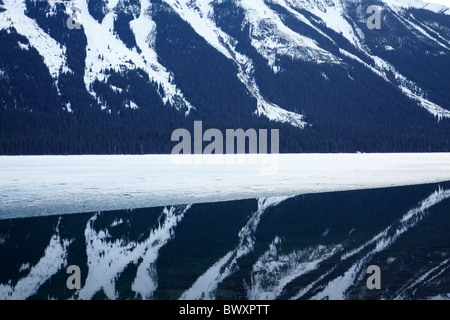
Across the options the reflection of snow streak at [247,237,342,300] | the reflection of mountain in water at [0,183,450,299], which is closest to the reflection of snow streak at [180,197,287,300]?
the reflection of mountain in water at [0,183,450,299]

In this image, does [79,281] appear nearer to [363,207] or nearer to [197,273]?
[197,273]

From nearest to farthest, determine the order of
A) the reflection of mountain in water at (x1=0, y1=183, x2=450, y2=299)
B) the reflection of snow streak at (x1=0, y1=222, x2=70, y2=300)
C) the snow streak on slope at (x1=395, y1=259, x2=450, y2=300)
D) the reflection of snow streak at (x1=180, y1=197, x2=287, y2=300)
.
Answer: the snow streak on slope at (x1=395, y1=259, x2=450, y2=300)
the reflection of snow streak at (x1=180, y1=197, x2=287, y2=300)
the reflection of snow streak at (x1=0, y1=222, x2=70, y2=300)
the reflection of mountain in water at (x1=0, y1=183, x2=450, y2=299)

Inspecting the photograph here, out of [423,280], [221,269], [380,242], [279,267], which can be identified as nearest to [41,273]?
[221,269]

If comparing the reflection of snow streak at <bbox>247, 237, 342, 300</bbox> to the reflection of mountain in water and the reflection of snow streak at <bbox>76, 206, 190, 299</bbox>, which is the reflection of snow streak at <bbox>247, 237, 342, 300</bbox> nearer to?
the reflection of mountain in water

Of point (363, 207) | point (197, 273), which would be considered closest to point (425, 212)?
point (363, 207)

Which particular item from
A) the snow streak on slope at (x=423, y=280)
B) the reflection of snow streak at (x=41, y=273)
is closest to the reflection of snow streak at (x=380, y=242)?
the snow streak on slope at (x=423, y=280)

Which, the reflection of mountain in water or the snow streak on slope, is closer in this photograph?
Result: the snow streak on slope
